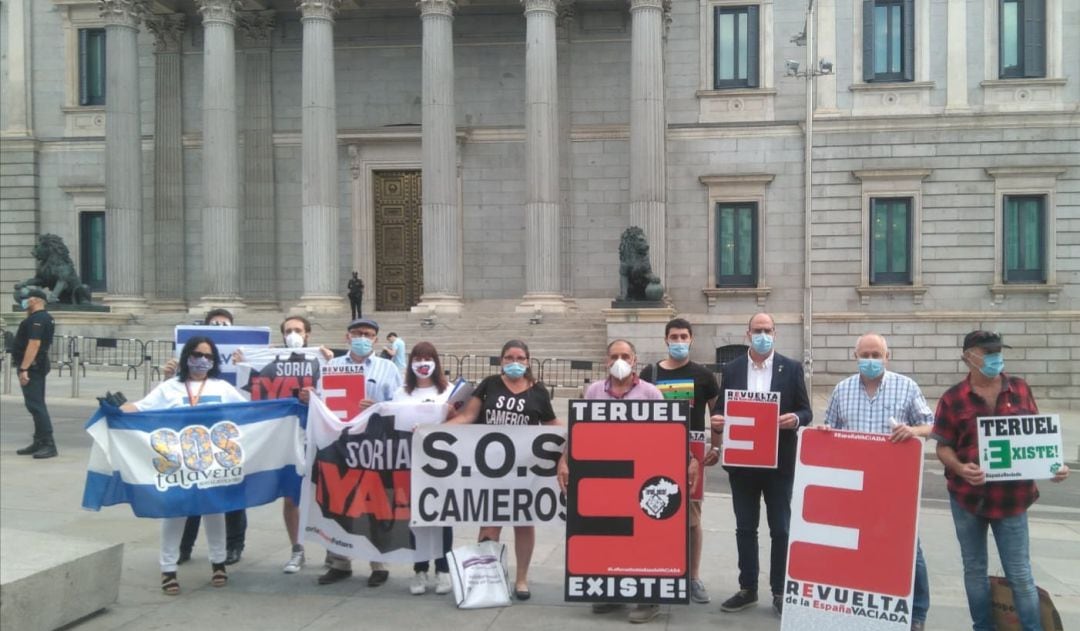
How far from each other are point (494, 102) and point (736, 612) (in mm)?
27246

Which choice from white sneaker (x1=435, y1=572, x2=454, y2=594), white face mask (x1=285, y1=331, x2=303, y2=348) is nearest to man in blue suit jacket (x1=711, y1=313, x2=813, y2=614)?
white sneaker (x1=435, y1=572, x2=454, y2=594)

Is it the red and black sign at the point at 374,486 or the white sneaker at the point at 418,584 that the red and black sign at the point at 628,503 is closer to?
the white sneaker at the point at 418,584

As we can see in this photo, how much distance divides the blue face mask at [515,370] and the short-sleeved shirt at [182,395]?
7.81ft

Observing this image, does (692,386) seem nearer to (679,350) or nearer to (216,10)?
(679,350)

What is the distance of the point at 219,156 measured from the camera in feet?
96.3

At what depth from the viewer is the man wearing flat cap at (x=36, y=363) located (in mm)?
13492

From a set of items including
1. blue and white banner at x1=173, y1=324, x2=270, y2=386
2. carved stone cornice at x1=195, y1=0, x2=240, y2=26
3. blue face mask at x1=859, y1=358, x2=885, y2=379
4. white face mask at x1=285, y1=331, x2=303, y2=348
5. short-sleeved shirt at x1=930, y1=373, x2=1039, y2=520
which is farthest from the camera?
carved stone cornice at x1=195, y1=0, x2=240, y2=26

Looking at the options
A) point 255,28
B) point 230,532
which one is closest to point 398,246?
point 255,28

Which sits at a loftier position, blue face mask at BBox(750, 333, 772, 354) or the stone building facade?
the stone building facade

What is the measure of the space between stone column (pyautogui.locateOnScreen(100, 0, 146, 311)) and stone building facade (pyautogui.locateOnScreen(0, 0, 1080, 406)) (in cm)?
9

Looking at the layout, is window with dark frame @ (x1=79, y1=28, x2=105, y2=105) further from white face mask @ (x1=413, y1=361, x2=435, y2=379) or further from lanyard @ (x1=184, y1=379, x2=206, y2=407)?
white face mask @ (x1=413, y1=361, x2=435, y2=379)

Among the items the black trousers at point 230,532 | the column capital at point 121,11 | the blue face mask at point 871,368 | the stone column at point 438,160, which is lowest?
the black trousers at point 230,532

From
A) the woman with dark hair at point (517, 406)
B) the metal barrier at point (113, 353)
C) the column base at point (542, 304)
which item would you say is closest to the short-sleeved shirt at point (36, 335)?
the woman with dark hair at point (517, 406)

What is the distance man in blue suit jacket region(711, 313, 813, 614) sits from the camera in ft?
24.4
